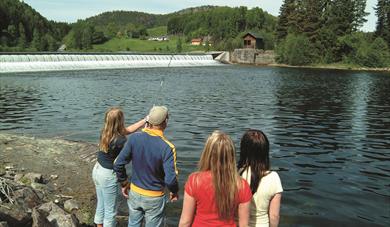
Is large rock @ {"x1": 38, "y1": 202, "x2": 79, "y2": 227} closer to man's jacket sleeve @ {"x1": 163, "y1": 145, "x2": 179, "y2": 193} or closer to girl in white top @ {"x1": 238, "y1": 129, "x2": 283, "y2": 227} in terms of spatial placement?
man's jacket sleeve @ {"x1": 163, "y1": 145, "x2": 179, "y2": 193}

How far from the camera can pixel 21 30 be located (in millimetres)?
147000

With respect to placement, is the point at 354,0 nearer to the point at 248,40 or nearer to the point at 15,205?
the point at 248,40

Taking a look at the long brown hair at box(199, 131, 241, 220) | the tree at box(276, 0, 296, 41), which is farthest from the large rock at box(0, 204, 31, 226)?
the tree at box(276, 0, 296, 41)

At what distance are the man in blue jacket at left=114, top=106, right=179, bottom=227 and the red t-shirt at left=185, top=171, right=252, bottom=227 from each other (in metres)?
1.17

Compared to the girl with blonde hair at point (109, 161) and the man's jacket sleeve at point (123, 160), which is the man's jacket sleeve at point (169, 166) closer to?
the man's jacket sleeve at point (123, 160)

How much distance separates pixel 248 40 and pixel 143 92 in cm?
9099

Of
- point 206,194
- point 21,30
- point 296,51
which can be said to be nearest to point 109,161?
point 206,194

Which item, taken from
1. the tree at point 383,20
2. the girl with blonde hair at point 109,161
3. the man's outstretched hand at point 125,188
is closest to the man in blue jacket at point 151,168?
the man's outstretched hand at point 125,188

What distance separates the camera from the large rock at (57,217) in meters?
7.68

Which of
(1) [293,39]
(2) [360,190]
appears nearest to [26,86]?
(2) [360,190]

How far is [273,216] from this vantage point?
4992 millimetres

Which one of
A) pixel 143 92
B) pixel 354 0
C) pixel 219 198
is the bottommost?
pixel 143 92

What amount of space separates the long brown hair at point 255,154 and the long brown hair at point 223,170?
15.4 inches

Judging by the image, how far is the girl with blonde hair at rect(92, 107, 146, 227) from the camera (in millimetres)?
6719
